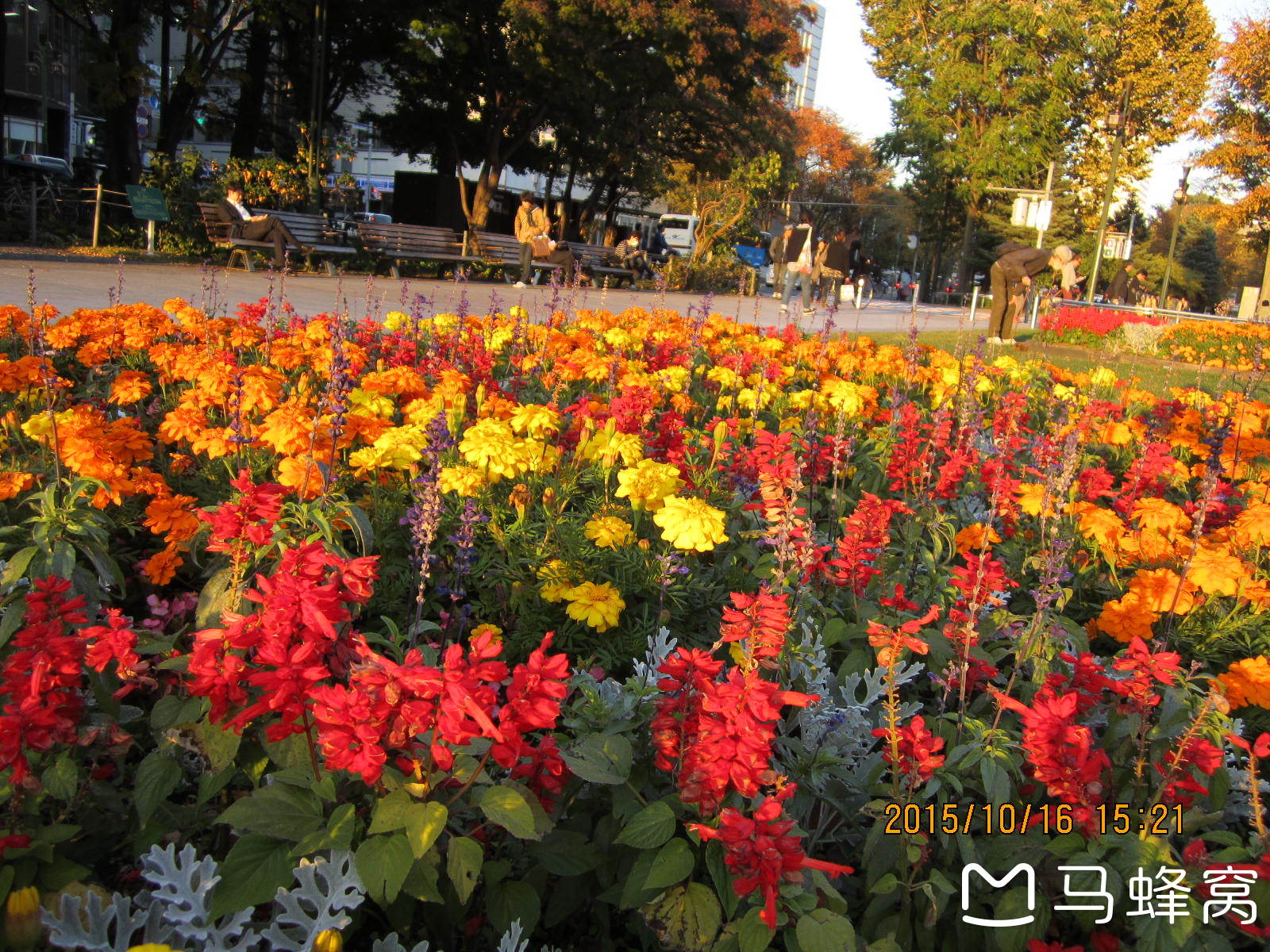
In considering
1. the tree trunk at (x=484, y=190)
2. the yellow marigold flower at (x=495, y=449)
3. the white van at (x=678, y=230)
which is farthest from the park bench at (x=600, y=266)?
the white van at (x=678, y=230)

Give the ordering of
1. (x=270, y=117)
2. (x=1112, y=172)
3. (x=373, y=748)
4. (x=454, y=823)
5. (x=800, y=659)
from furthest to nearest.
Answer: (x=270, y=117) → (x=1112, y=172) → (x=800, y=659) → (x=454, y=823) → (x=373, y=748)

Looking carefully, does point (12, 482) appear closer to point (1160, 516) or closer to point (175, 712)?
point (175, 712)

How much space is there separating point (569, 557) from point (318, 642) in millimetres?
1259

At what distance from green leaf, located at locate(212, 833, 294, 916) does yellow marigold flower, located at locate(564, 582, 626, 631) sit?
40.8 inches

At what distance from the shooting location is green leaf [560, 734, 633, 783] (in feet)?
5.18

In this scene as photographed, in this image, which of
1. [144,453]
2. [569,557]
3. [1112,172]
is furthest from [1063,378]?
[1112,172]

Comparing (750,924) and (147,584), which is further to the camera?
(147,584)

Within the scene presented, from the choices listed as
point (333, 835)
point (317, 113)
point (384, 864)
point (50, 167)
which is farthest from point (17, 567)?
point (50, 167)

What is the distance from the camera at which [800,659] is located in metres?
2.18

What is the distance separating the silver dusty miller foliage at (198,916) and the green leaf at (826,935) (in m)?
0.42

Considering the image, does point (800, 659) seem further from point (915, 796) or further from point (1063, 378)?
point (1063, 378)

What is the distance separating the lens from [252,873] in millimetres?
1492

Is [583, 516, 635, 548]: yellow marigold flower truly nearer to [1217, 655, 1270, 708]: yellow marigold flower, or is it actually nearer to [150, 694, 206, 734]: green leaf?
[150, 694, 206, 734]: green leaf

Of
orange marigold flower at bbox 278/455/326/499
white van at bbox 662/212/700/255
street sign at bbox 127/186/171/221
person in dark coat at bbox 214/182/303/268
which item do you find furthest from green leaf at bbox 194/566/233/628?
white van at bbox 662/212/700/255
